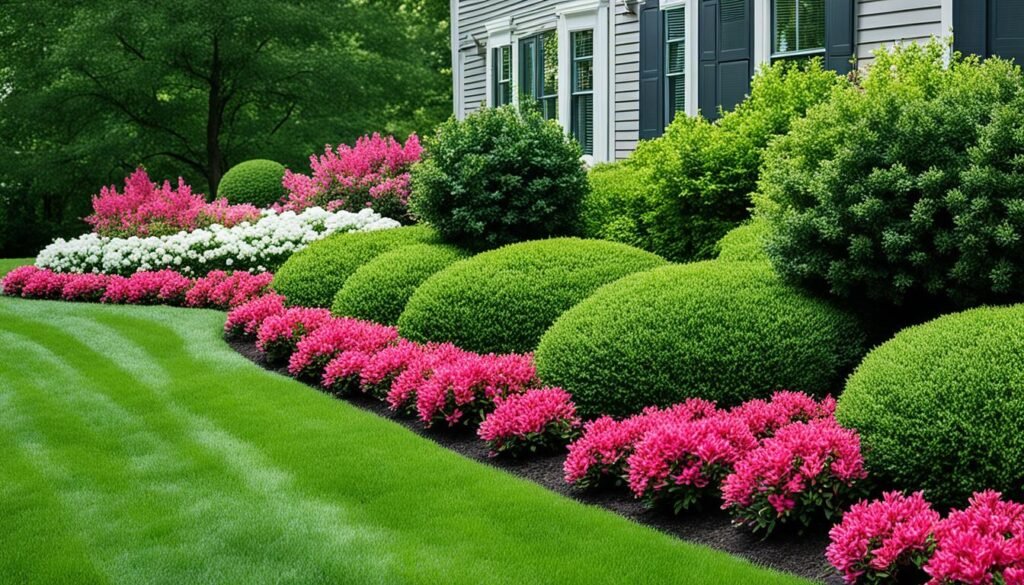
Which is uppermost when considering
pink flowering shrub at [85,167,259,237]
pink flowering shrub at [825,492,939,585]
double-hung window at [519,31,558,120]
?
double-hung window at [519,31,558,120]

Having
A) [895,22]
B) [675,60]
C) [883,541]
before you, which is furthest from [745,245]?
[675,60]

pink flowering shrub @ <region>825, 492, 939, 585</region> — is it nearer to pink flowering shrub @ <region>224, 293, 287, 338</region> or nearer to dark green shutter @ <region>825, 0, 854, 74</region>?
pink flowering shrub @ <region>224, 293, 287, 338</region>

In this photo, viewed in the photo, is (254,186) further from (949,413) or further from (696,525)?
(949,413)

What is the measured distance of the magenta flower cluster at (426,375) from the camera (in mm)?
6379

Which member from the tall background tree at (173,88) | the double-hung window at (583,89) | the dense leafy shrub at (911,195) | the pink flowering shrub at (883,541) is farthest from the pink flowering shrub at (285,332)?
the tall background tree at (173,88)

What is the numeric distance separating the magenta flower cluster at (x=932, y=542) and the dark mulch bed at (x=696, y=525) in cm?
22

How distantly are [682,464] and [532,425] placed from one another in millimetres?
1133

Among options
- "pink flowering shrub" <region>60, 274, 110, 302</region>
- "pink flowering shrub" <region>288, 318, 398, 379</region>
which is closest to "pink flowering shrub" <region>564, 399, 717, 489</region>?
"pink flowering shrub" <region>288, 318, 398, 379</region>

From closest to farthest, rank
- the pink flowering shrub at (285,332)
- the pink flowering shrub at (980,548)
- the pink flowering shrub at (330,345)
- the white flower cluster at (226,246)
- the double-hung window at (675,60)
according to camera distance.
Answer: the pink flowering shrub at (980,548)
the pink flowering shrub at (330,345)
the pink flowering shrub at (285,332)
the white flower cluster at (226,246)
the double-hung window at (675,60)

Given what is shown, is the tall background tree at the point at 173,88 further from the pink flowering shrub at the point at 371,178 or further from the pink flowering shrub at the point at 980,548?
the pink flowering shrub at the point at 980,548

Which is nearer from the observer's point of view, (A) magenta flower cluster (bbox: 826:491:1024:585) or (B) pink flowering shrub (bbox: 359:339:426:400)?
(A) magenta flower cluster (bbox: 826:491:1024:585)

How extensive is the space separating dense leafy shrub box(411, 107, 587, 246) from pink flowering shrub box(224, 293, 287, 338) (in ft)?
5.22

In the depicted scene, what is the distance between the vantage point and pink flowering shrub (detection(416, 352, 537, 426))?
6895mm

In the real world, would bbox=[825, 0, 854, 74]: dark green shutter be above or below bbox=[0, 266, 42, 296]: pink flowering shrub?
above
